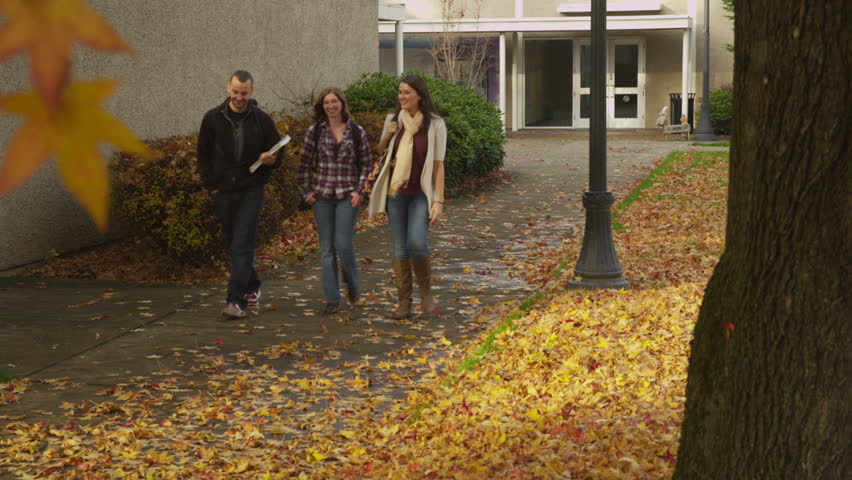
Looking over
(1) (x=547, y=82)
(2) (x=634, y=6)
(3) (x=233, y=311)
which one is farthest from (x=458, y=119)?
(1) (x=547, y=82)

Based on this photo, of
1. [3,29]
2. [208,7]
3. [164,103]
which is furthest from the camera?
[208,7]

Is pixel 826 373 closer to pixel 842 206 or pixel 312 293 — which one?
pixel 842 206

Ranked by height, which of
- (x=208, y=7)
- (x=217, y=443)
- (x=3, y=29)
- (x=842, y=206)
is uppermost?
(x=208, y=7)

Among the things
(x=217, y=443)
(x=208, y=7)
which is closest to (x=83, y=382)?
(x=217, y=443)

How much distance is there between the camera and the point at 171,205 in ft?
31.8

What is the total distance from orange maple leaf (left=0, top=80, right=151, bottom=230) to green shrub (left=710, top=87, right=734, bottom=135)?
31.0m

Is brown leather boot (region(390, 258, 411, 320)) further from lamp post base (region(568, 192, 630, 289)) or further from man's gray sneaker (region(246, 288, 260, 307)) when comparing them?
lamp post base (region(568, 192, 630, 289))

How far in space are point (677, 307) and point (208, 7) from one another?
8333mm

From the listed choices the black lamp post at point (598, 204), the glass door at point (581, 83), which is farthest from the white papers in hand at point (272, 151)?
the glass door at point (581, 83)

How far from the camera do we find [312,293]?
934cm

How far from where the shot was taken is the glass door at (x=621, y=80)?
3416 cm

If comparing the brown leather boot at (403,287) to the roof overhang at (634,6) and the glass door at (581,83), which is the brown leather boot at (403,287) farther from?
the glass door at (581,83)

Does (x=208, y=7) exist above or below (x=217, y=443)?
above

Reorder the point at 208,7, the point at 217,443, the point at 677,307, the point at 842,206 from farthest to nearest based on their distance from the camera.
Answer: the point at 208,7
the point at 677,307
the point at 217,443
the point at 842,206
